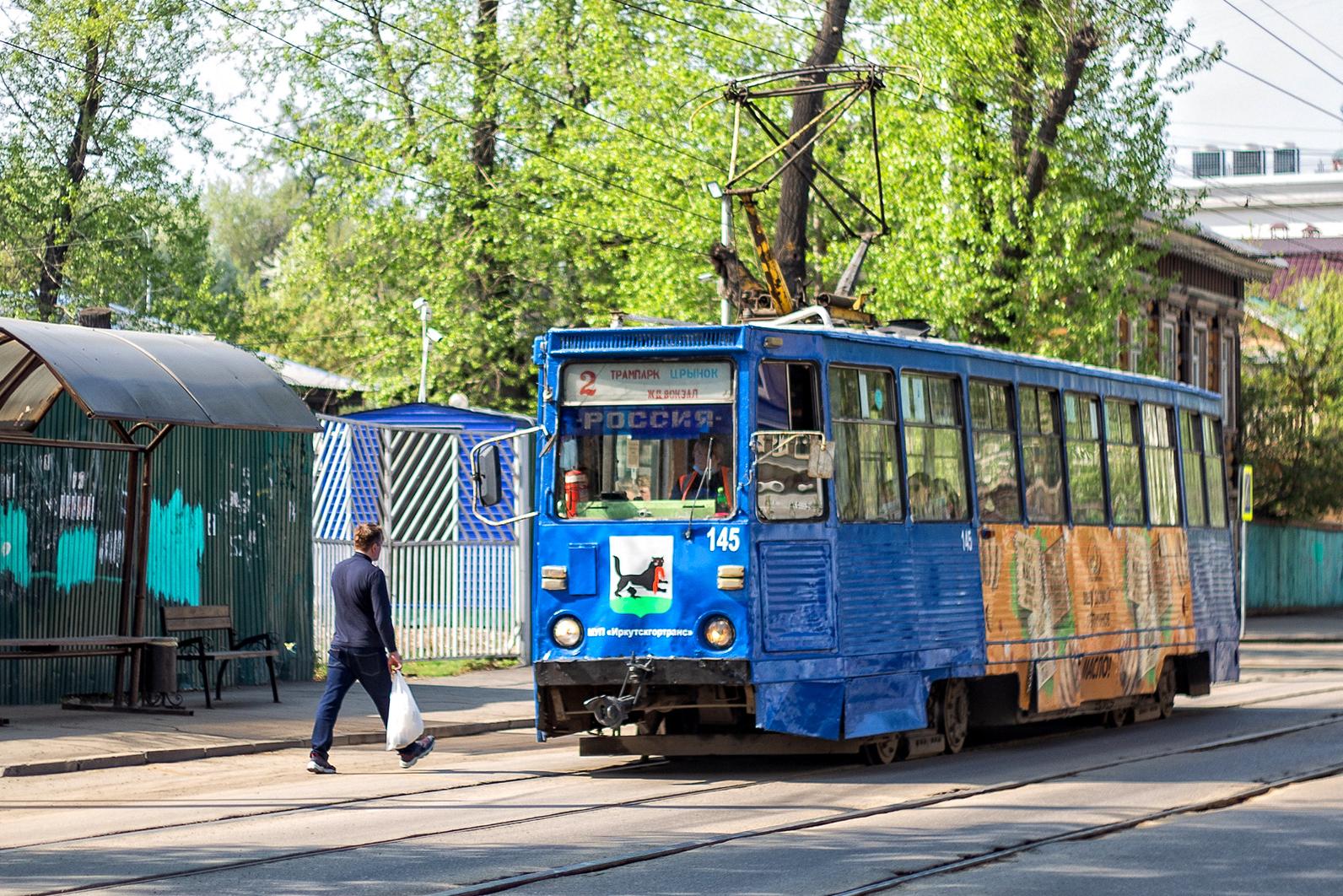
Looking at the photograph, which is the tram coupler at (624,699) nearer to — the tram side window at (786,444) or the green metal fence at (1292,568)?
the tram side window at (786,444)

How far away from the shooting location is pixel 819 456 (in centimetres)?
1230

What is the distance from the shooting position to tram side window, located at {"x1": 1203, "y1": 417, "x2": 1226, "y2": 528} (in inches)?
793

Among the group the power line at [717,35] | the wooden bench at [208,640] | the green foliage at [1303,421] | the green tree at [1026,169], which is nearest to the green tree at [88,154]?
the power line at [717,35]

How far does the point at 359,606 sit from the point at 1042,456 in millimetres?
5994

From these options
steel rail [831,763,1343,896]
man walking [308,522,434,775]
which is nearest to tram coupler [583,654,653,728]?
man walking [308,522,434,775]

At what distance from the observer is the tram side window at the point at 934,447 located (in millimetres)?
14094

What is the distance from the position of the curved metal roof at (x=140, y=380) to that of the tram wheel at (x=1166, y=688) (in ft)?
27.5

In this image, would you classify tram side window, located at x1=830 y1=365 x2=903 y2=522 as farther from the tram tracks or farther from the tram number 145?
the tram tracks

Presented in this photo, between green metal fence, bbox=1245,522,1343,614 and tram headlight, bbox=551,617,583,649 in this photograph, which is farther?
green metal fence, bbox=1245,522,1343,614

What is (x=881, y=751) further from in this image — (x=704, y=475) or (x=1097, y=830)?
(x=1097, y=830)

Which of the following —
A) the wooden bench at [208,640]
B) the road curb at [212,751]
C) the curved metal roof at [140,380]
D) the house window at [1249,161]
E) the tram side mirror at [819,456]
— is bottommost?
the road curb at [212,751]

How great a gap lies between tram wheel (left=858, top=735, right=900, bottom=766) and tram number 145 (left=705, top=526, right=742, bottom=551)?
6.86 ft

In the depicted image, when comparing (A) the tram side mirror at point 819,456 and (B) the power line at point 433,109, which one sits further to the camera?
(B) the power line at point 433,109

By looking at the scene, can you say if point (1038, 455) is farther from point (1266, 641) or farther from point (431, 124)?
point (431, 124)
